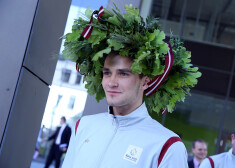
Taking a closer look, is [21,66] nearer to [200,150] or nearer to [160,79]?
[160,79]

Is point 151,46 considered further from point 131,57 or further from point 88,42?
point 88,42

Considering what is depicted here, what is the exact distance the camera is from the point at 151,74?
8.42 feet

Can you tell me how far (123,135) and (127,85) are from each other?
33 centimetres

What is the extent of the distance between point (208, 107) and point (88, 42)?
1184 centimetres

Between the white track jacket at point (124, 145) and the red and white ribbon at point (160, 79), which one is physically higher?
the red and white ribbon at point (160, 79)

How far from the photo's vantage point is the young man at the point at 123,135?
2273 millimetres

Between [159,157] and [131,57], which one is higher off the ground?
[131,57]

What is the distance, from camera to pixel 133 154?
2.29m

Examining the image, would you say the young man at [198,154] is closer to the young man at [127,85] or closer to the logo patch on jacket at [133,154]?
the young man at [127,85]

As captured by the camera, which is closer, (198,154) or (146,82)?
(146,82)

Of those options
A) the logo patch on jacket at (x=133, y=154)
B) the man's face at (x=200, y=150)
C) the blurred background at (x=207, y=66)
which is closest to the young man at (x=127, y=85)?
the logo patch on jacket at (x=133, y=154)

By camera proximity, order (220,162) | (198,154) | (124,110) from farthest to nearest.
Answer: (198,154), (220,162), (124,110)

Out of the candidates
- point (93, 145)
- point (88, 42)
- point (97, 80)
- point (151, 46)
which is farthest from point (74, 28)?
point (93, 145)

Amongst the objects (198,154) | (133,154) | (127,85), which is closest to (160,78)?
(127,85)
